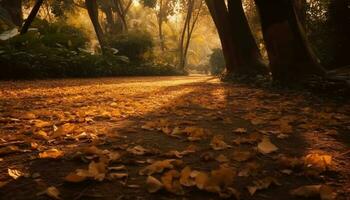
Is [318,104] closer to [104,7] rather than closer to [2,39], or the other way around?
[2,39]

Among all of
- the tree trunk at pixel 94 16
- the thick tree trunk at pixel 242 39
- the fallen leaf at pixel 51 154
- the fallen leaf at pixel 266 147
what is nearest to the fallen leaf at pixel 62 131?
the fallen leaf at pixel 51 154

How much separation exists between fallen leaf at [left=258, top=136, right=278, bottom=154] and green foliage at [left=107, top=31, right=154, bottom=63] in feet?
47.5

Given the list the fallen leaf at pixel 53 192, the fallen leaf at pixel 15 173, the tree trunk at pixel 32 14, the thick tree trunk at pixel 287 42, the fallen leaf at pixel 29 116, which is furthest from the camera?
the tree trunk at pixel 32 14

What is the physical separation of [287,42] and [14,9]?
1102 cm

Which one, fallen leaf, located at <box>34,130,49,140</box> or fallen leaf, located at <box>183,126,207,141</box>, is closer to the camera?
fallen leaf, located at <box>34,130,49,140</box>

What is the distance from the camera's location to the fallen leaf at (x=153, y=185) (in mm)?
1784

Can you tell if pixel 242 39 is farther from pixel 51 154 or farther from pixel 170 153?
→ pixel 51 154

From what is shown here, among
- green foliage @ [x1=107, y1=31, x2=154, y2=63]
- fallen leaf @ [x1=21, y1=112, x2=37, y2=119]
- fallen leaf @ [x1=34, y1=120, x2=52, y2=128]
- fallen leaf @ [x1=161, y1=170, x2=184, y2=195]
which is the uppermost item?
green foliage @ [x1=107, y1=31, x2=154, y2=63]

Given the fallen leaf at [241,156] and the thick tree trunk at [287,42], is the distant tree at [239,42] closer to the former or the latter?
the thick tree trunk at [287,42]

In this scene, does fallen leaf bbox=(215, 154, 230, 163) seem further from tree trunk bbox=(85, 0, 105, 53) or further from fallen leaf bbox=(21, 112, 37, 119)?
tree trunk bbox=(85, 0, 105, 53)

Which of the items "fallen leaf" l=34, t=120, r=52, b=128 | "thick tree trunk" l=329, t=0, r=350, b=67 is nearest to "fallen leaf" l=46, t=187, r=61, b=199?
"fallen leaf" l=34, t=120, r=52, b=128

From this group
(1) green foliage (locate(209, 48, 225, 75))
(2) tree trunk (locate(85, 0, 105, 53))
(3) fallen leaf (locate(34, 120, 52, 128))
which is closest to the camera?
(3) fallen leaf (locate(34, 120, 52, 128))

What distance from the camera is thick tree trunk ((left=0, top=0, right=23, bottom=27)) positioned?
42.3 feet

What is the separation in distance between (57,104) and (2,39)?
17.6ft
